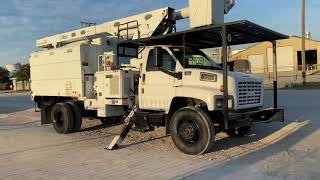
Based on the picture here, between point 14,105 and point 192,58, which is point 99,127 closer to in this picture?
point 192,58

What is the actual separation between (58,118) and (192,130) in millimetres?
6180

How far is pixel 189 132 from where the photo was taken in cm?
1045

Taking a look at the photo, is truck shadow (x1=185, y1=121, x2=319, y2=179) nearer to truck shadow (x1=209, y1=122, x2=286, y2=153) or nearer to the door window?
truck shadow (x1=209, y1=122, x2=286, y2=153)

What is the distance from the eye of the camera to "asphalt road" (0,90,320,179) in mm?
8453

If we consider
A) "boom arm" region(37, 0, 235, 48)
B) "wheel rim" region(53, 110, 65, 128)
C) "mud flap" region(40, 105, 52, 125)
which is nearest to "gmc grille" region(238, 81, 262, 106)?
"boom arm" region(37, 0, 235, 48)

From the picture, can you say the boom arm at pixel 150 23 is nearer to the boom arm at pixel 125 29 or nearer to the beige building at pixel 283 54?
the boom arm at pixel 125 29

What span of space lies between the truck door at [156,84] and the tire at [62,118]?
323 centimetres

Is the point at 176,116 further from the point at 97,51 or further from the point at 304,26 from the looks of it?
the point at 304,26

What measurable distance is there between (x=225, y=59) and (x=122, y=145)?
3.63 m

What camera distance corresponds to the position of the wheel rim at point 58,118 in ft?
48.8

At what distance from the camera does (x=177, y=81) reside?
37.0ft

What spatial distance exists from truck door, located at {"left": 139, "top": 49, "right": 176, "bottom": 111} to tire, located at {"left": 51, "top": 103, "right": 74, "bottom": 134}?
10.6 feet

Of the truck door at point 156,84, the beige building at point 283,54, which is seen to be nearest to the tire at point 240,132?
the truck door at point 156,84

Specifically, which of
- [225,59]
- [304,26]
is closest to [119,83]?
[225,59]
